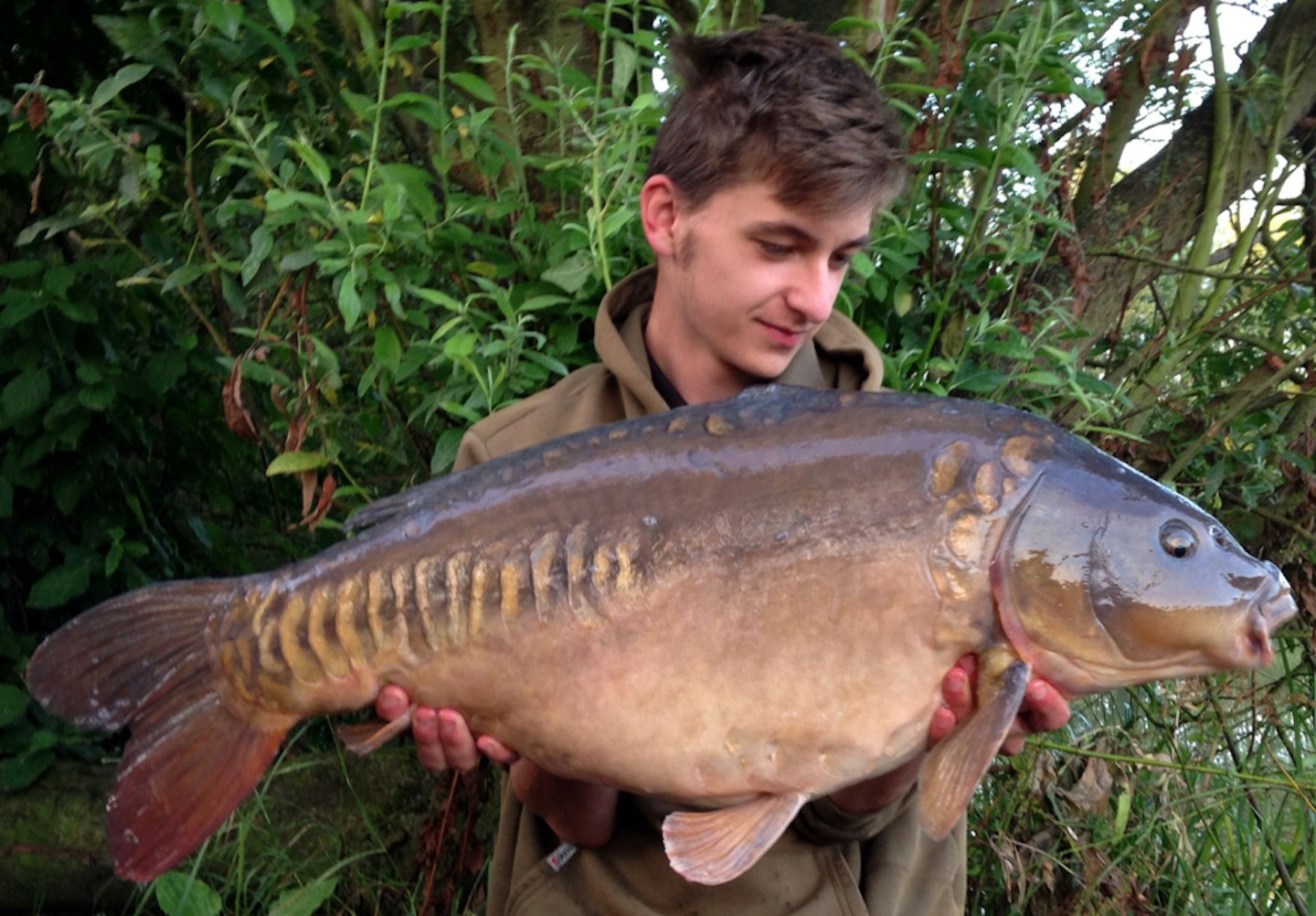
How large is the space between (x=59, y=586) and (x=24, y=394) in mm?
445

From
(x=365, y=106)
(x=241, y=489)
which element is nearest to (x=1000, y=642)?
(x=365, y=106)

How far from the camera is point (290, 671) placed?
132 centimetres

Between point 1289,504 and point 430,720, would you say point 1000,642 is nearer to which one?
point 430,720

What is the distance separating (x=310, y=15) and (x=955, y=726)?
164 cm

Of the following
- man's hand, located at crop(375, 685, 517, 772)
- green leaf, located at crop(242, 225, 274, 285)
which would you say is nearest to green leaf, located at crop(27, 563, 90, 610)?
green leaf, located at crop(242, 225, 274, 285)

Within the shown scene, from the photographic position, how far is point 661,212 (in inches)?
68.3

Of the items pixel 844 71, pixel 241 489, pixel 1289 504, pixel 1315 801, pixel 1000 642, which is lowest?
pixel 241 489

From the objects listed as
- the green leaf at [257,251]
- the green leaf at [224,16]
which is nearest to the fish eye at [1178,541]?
the green leaf at [257,251]

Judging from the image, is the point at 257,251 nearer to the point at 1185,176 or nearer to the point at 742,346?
the point at 742,346

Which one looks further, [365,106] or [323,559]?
[365,106]

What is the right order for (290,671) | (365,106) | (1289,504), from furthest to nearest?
(1289,504), (365,106), (290,671)

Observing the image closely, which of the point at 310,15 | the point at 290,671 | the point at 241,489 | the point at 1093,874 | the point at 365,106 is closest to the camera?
the point at 290,671

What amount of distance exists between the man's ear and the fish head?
0.76 metres

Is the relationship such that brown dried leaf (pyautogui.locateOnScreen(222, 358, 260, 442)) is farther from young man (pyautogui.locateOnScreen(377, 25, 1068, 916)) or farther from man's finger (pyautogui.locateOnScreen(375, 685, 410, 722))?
man's finger (pyautogui.locateOnScreen(375, 685, 410, 722))
